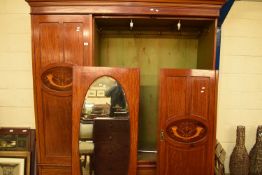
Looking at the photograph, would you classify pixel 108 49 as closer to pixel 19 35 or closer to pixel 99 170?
pixel 19 35

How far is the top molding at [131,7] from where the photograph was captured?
1.90 m

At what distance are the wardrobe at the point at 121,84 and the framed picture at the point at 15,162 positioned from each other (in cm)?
29

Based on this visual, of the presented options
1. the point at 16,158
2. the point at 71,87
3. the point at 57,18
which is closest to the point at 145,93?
the point at 71,87

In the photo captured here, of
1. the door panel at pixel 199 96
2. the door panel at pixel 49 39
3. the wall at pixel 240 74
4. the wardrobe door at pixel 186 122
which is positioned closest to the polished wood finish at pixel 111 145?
the wardrobe door at pixel 186 122

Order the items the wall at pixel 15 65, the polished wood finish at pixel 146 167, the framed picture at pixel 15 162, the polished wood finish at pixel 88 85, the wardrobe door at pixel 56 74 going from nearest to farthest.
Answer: the polished wood finish at pixel 88 85, the wardrobe door at pixel 56 74, the polished wood finish at pixel 146 167, the framed picture at pixel 15 162, the wall at pixel 15 65

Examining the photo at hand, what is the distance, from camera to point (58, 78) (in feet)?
6.59

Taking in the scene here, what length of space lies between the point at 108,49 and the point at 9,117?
138cm

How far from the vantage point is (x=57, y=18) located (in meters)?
1.93

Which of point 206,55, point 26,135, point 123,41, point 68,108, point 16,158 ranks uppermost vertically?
point 123,41

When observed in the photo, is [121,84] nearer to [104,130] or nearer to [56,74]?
[104,130]

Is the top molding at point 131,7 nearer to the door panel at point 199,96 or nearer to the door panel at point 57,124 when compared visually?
the door panel at point 199,96

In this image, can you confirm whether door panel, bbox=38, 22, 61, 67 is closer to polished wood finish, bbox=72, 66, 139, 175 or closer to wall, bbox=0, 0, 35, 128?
polished wood finish, bbox=72, 66, 139, 175

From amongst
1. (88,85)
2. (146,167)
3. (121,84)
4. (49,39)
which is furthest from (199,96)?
(49,39)

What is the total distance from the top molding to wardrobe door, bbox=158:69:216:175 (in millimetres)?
550
